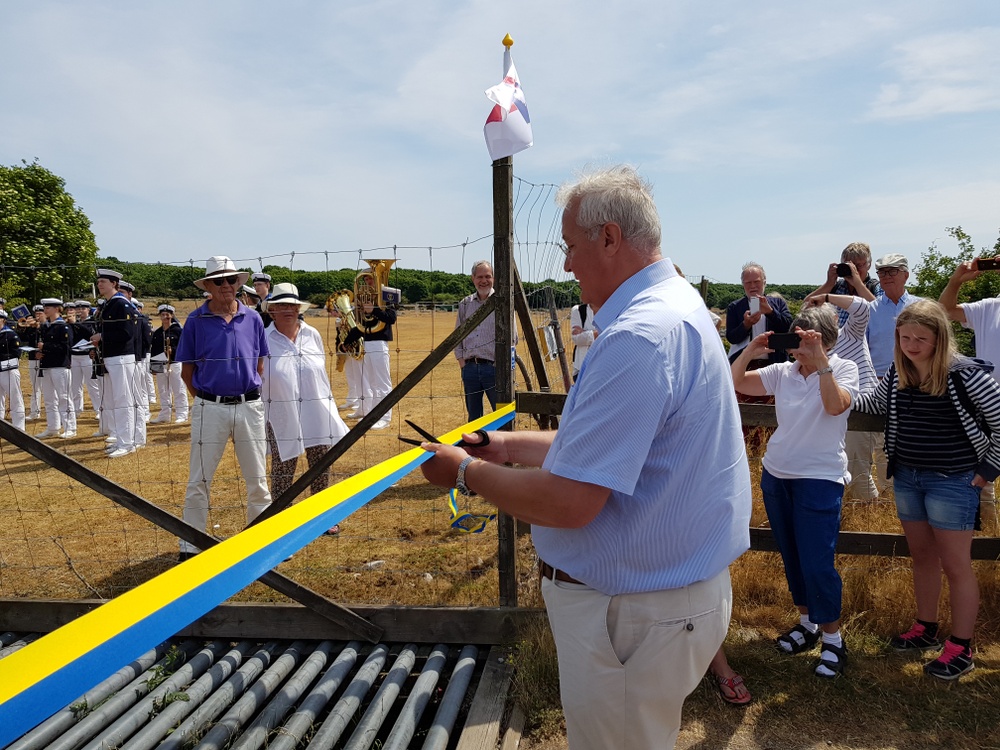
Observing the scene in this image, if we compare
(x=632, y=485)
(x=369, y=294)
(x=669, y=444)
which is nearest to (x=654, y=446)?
(x=669, y=444)

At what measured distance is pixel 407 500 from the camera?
6719mm

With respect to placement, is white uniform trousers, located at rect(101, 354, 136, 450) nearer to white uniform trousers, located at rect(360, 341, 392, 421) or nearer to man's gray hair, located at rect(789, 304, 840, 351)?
white uniform trousers, located at rect(360, 341, 392, 421)

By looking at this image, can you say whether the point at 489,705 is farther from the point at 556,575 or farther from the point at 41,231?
the point at 41,231

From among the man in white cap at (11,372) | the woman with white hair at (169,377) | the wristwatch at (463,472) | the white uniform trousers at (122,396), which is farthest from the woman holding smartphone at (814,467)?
the man in white cap at (11,372)

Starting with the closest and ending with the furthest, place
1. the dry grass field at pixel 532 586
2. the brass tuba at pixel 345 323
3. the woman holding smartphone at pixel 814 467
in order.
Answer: the dry grass field at pixel 532 586, the woman holding smartphone at pixel 814 467, the brass tuba at pixel 345 323

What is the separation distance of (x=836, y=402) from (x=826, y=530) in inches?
24.9

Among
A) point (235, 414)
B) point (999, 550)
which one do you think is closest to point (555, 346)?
point (235, 414)

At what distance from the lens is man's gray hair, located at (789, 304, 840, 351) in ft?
11.3

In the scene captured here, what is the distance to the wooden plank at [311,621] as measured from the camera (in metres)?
3.77

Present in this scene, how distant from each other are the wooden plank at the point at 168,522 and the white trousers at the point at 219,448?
1.19m

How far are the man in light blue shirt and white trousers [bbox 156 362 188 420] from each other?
1086 centimetres

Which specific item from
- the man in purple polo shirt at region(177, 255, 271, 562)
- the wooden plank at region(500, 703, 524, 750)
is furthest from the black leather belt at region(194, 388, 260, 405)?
the wooden plank at region(500, 703, 524, 750)

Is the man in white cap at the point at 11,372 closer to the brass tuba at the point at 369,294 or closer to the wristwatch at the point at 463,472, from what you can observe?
the brass tuba at the point at 369,294

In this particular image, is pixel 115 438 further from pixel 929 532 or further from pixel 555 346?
pixel 929 532
